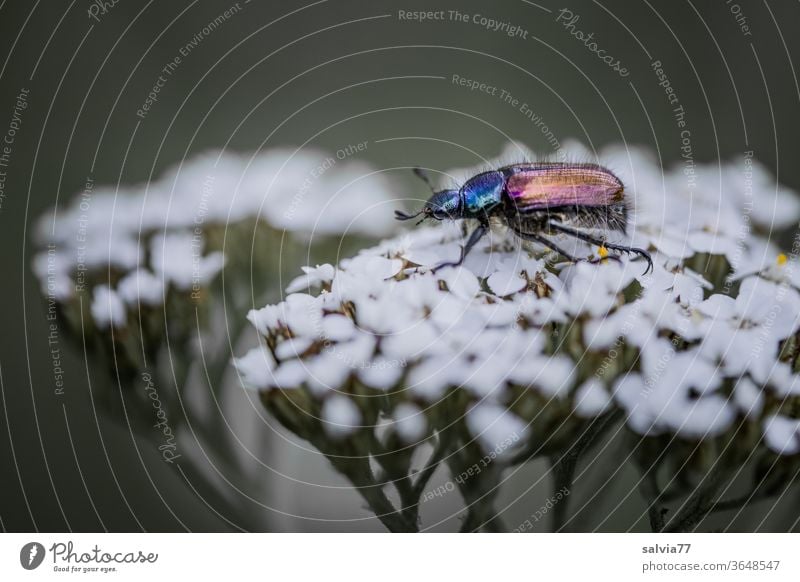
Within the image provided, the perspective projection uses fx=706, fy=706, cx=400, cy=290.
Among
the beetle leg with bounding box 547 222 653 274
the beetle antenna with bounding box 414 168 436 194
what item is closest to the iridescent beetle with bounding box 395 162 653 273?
the beetle leg with bounding box 547 222 653 274

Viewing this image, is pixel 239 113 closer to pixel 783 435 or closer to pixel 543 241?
pixel 543 241

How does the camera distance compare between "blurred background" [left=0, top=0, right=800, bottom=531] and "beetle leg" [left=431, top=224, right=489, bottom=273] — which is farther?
"blurred background" [left=0, top=0, right=800, bottom=531]

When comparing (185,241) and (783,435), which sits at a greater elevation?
(185,241)

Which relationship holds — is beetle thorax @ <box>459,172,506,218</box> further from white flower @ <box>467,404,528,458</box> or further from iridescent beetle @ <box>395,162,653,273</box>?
white flower @ <box>467,404,528,458</box>

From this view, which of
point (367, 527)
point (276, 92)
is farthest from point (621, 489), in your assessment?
point (276, 92)

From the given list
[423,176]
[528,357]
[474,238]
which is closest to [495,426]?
[528,357]

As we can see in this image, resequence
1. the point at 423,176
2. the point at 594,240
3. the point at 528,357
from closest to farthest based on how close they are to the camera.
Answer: the point at 528,357, the point at 594,240, the point at 423,176
